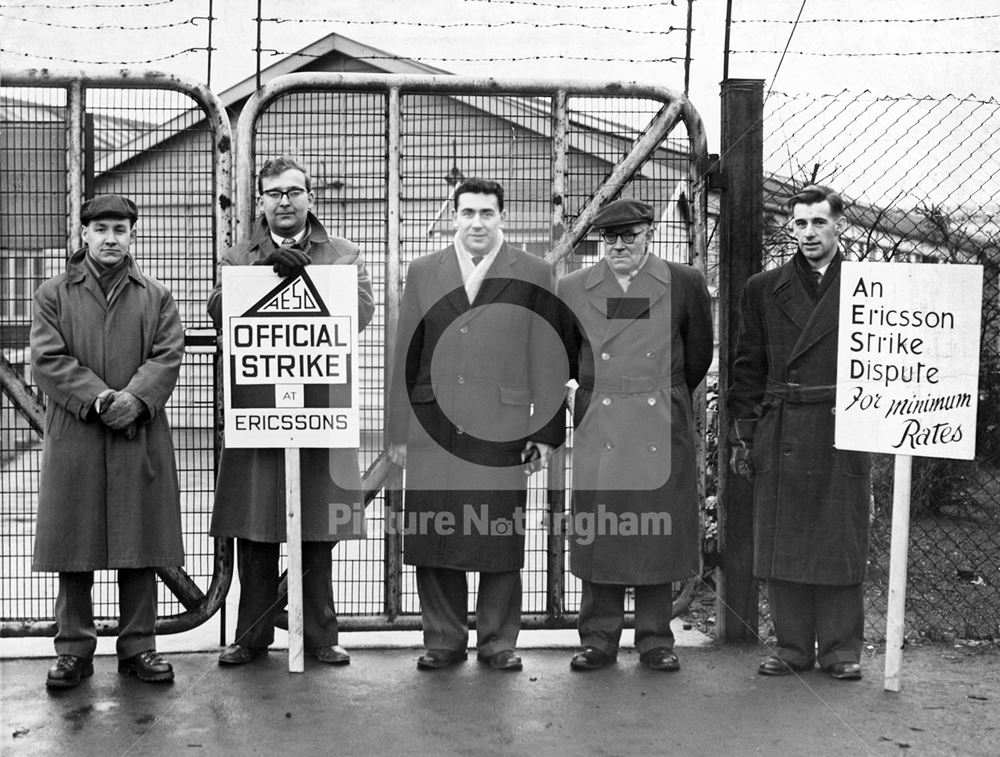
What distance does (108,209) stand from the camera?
5.42 metres

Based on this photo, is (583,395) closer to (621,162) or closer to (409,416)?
(409,416)

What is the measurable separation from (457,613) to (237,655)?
1.02 metres

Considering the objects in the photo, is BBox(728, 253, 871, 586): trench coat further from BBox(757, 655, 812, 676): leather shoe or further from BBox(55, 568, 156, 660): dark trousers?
BBox(55, 568, 156, 660): dark trousers

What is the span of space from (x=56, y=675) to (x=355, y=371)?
181 centimetres

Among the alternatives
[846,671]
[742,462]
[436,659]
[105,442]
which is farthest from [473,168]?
[846,671]

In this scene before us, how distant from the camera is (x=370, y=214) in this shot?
6.20 metres

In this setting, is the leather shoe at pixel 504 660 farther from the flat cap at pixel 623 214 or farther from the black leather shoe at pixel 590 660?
the flat cap at pixel 623 214

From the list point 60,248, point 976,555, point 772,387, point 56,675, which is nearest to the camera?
point 56,675

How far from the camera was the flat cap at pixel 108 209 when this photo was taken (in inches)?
214

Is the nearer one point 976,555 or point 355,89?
point 355,89

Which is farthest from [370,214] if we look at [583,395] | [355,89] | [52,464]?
[52,464]

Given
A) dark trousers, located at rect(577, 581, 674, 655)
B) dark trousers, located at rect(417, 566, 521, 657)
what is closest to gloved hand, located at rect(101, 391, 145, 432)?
dark trousers, located at rect(417, 566, 521, 657)

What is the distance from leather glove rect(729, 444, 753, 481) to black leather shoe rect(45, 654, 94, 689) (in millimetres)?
3037

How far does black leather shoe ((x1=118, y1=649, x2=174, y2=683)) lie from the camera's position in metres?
5.39
